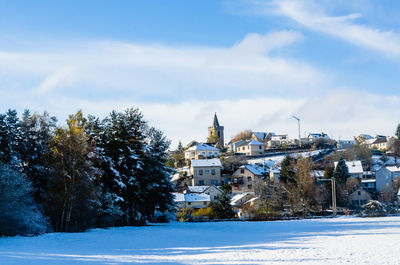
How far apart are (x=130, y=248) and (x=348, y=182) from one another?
6795cm

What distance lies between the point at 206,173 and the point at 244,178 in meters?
8.33

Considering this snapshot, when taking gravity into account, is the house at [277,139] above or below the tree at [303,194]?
above

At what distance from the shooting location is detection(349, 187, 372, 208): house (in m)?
78.1

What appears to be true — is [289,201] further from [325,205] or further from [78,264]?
[78,264]

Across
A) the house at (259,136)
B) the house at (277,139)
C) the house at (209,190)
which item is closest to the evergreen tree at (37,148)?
the house at (209,190)

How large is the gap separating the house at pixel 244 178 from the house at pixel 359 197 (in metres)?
19.4

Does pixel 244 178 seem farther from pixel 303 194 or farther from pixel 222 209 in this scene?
pixel 222 209

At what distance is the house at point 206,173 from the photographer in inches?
3644

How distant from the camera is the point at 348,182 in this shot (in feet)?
266

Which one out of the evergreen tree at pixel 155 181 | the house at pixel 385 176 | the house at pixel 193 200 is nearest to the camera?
the evergreen tree at pixel 155 181

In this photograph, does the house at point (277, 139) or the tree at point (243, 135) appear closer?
the house at point (277, 139)

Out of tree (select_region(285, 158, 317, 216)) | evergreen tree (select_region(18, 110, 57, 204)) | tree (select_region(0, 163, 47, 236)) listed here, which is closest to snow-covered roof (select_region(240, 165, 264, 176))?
tree (select_region(285, 158, 317, 216))

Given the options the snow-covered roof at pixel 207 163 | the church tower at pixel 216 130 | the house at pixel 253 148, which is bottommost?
the snow-covered roof at pixel 207 163

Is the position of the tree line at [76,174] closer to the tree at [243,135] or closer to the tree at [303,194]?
the tree at [303,194]
